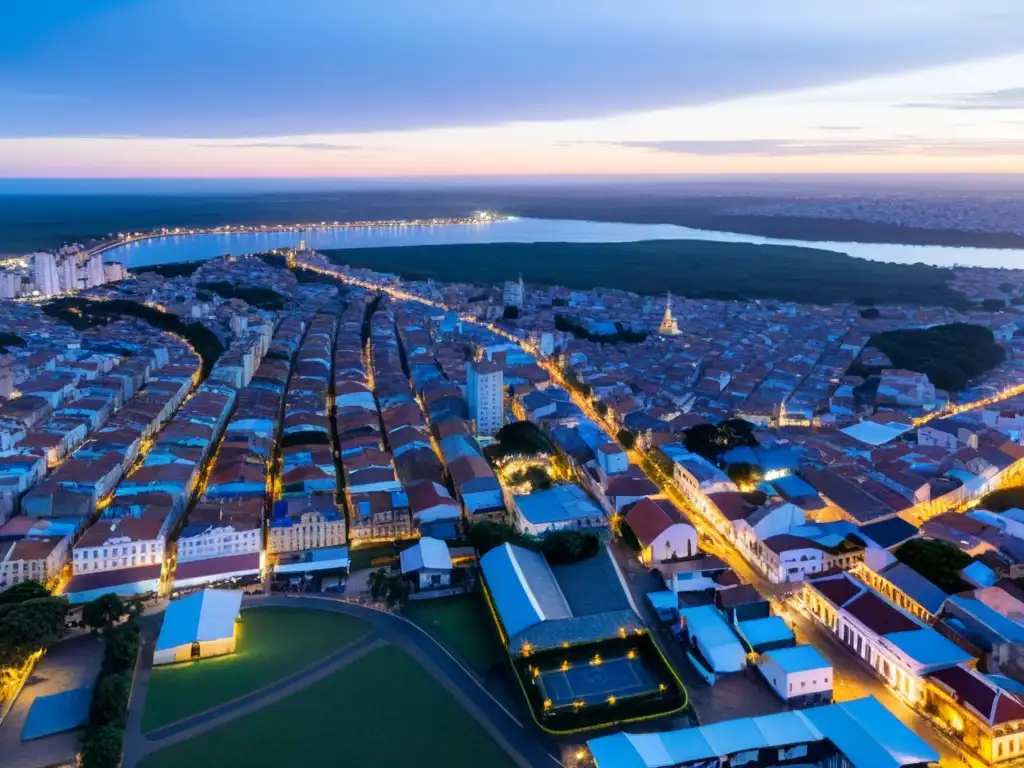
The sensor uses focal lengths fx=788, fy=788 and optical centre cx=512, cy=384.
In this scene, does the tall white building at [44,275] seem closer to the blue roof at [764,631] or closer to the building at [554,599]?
the building at [554,599]

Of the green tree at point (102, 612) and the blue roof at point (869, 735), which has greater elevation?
the green tree at point (102, 612)

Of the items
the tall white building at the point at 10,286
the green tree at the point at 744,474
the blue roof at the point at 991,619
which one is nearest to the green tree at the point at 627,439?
the green tree at the point at 744,474

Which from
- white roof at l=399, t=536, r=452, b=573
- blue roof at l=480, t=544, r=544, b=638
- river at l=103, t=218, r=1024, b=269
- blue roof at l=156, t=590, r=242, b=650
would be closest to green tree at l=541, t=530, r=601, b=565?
blue roof at l=480, t=544, r=544, b=638

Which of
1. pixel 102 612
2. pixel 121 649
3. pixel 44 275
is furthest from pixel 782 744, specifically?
pixel 44 275

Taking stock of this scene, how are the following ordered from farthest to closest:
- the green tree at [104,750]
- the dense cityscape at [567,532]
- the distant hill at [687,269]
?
the distant hill at [687,269]
the dense cityscape at [567,532]
the green tree at [104,750]

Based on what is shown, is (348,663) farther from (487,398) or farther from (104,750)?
(487,398)

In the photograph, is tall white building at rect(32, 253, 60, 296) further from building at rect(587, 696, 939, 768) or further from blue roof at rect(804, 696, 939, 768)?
blue roof at rect(804, 696, 939, 768)
